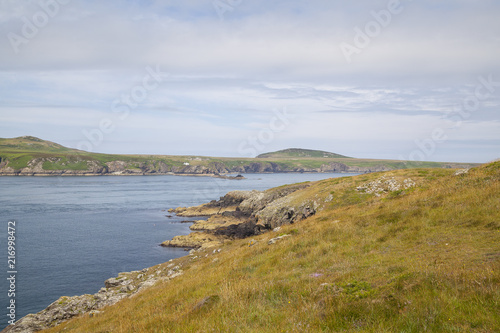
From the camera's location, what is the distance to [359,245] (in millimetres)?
14547

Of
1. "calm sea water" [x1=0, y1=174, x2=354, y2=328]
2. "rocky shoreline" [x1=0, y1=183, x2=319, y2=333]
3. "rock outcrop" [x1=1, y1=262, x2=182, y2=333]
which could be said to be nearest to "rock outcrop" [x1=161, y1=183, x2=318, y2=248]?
A: "rocky shoreline" [x1=0, y1=183, x2=319, y2=333]

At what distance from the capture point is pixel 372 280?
9.20m

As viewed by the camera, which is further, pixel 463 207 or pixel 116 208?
pixel 116 208

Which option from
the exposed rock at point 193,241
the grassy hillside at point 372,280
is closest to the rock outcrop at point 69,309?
the grassy hillside at point 372,280

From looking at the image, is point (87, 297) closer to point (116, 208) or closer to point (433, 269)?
point (433, 269)

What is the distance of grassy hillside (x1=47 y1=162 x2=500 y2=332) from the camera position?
677 cm

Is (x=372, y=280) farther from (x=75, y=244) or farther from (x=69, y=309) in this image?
(x=75, y=244)

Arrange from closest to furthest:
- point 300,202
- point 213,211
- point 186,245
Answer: point 300,202 → point 186,245 → point 213,211

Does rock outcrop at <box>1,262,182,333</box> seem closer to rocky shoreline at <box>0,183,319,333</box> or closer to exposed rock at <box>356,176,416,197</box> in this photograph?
rocky shoreline at <box>0,183,319,333</box>

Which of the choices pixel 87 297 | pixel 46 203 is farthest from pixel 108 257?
pixel 46 203

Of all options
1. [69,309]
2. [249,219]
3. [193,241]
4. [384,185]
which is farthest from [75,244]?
[384,185]

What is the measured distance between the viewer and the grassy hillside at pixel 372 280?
677cm

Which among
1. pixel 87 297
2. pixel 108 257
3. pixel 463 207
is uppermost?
pixel 463 207

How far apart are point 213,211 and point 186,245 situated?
3289 cm
